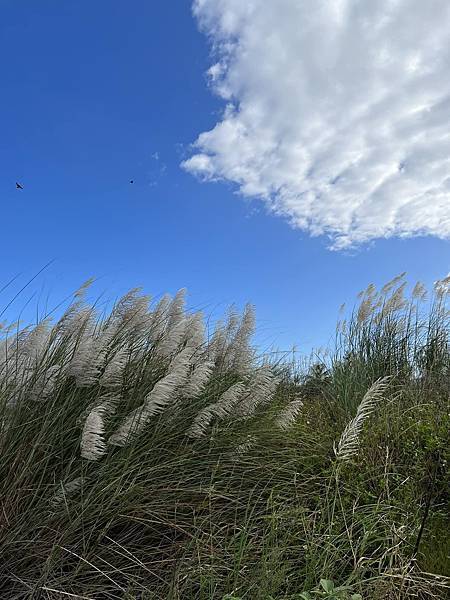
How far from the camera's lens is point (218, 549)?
2.53m

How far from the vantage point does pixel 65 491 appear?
2.66 meters

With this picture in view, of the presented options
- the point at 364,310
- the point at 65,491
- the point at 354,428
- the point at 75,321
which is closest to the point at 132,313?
the point at 75,321

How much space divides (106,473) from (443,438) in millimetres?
2489

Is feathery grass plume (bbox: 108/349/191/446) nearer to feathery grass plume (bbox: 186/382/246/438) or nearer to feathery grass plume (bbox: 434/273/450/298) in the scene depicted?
feathery grass plume (bbox: 186/382/246/438)

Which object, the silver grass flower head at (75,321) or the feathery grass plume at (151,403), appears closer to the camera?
the feathery grass plume at (151,403)

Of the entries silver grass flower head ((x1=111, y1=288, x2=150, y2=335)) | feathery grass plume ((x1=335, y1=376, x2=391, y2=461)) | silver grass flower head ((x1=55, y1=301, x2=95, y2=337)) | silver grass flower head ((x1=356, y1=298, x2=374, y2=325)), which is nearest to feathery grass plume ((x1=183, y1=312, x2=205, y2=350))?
silver grass flower head ((x1=111, y1=288, x2=150, y2=335))

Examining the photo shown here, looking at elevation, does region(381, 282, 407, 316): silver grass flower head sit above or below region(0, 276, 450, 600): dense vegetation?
above

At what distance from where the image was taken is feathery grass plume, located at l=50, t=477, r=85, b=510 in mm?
2631

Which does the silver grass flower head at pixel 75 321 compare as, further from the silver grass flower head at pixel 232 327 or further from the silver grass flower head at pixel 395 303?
the silver grass flower head at pixel 395 303

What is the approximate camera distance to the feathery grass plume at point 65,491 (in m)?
2.63

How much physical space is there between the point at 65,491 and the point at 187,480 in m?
0.71

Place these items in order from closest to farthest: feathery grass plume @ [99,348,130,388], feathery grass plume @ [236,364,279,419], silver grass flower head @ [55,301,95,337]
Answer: feathery grass plume @ [99,348,130,388] < silver grass flower head @ [55,301,95,337] < feathery grass plume @ [236,364,279,419]

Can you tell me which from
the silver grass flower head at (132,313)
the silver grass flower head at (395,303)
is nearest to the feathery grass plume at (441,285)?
the silver grass flower head at (395,303)

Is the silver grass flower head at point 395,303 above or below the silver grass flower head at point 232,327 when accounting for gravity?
above
